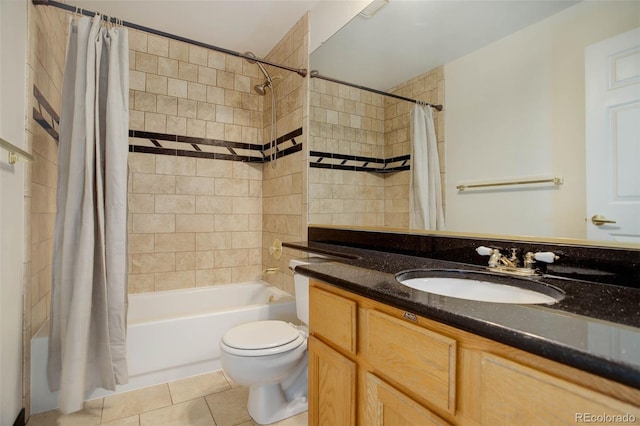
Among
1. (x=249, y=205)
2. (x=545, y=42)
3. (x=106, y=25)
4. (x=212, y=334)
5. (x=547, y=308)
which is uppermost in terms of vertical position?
(x=106, y=25)

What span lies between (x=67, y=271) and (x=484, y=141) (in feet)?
6.66

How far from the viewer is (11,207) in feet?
4.35

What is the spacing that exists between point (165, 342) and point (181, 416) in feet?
1.54

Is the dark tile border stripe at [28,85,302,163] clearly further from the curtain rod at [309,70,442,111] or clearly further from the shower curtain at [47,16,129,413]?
the shower curtain at [47,16,129,413]

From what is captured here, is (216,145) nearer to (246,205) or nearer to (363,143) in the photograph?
(246,205)

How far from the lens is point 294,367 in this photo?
5.25ft

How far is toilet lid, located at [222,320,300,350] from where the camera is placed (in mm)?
1498

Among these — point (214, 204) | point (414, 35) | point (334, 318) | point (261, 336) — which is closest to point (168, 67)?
point (214, 204)

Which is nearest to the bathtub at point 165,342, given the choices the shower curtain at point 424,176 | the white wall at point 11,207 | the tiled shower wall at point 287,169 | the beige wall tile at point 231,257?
the white wall at point 11,207

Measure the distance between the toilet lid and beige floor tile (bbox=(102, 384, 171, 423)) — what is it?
2.05ft

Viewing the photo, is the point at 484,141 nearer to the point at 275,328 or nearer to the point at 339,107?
the point at 339,107

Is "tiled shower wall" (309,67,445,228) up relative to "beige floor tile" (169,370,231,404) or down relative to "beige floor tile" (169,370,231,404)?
up

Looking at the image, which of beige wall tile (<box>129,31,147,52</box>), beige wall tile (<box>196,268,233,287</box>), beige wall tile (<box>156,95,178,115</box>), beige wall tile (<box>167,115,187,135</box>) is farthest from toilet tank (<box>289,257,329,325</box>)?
beige wall tile (<box>129,31,147,52</box>)

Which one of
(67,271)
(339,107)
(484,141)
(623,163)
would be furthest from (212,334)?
(623,163)
